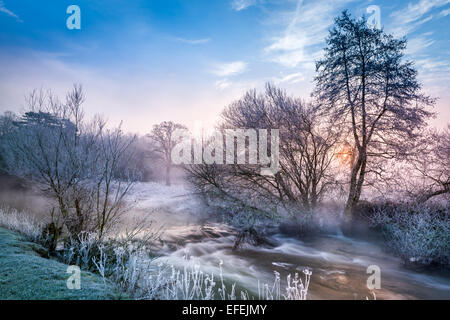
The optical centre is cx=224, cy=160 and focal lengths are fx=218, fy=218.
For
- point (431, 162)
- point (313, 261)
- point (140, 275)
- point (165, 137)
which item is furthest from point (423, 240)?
point (165, 137)

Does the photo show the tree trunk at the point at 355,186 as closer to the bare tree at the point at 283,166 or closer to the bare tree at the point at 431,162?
the bare tree at the point at 283,166

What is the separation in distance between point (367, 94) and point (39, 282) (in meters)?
12.6

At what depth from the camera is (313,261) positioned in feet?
24.4

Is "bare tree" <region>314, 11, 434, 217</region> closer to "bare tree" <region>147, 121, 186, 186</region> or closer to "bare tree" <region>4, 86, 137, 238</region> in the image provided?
"bare tree" <region>4, 86, 137, 238</region>

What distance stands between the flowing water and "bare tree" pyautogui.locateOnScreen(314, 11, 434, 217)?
268 centimetres

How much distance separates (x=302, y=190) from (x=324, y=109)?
4166 mm

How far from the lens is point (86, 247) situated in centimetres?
527

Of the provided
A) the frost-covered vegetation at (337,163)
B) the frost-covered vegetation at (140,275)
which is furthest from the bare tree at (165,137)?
the frost-covered vegetation at (140,275)

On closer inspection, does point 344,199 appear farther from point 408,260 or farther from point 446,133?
point 446,133

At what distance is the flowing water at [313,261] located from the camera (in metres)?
5.38

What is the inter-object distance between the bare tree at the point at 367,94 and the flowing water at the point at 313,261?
2.68 metres

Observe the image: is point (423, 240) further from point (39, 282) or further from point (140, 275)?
point (39, 282)

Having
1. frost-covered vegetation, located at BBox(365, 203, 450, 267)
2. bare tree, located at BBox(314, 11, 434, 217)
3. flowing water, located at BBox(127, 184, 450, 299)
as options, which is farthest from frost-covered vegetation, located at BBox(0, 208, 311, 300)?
bare tree, located at BBox(314, 11, 434, 217)
